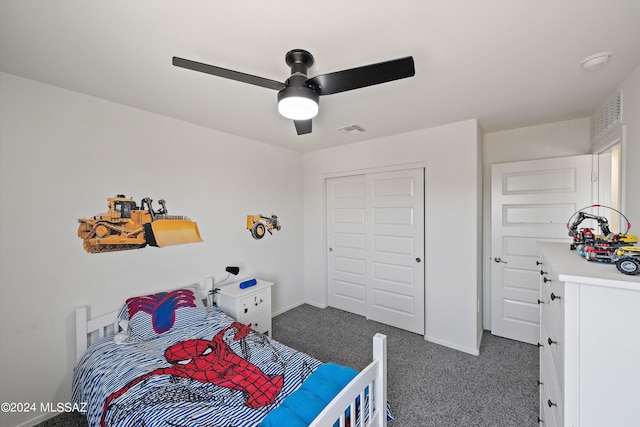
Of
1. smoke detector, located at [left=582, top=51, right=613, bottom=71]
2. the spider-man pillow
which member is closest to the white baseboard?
the spider-man pillow

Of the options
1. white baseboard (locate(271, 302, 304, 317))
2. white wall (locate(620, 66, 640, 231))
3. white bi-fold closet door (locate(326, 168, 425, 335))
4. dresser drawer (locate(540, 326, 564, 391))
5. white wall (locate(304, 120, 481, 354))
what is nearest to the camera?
dresser drawer (locate(540, 326, 564, 391))

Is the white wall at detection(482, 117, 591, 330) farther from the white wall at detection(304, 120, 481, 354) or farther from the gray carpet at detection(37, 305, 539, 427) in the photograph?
the gray carpet at detection(37, 305, 539, 427)

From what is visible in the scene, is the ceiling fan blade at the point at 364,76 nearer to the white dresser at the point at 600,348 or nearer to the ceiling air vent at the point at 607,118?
the white dresser at the point at 600,348

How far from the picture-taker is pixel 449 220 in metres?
2.84

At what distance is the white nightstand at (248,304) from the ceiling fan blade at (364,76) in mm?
2250

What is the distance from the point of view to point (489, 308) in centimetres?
315

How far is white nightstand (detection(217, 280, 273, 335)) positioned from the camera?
8.79 feet

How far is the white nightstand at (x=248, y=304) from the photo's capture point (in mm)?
2680

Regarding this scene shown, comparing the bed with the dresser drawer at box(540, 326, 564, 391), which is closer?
the dresser drawer at box(540, 326, 564, 391)

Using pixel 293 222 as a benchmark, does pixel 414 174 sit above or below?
above

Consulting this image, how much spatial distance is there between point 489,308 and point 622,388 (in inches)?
105

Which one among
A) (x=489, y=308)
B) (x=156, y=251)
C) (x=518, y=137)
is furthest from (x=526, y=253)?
(x=156, y=251)

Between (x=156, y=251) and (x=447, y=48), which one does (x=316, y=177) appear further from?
(x=447, y=48)

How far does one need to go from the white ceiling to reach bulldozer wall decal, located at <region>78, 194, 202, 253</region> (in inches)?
37.3
